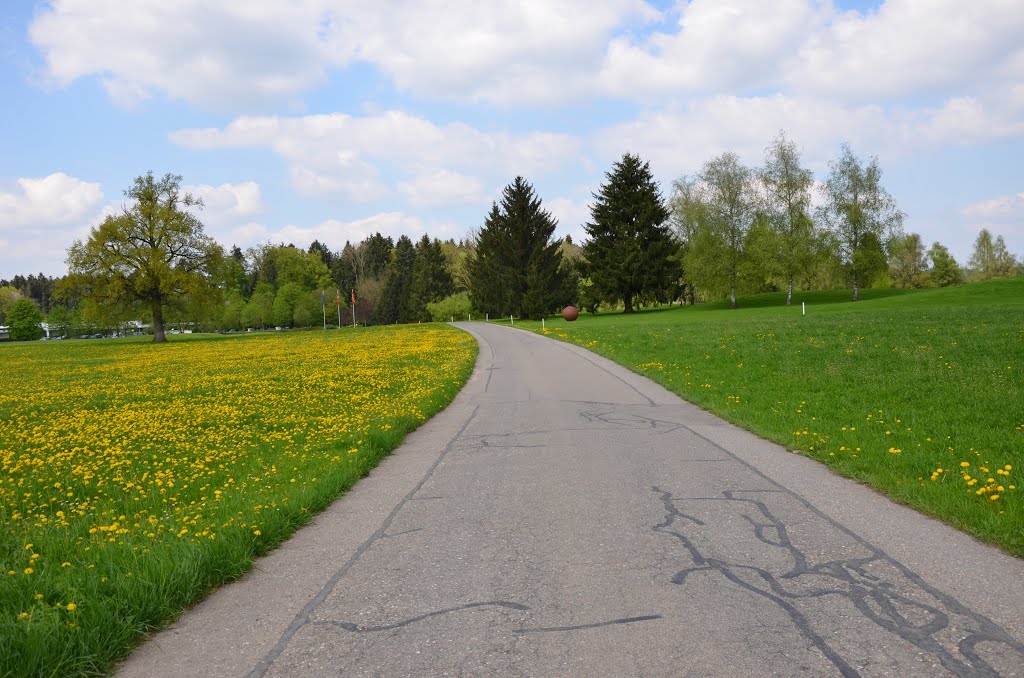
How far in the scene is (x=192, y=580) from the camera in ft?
13.3

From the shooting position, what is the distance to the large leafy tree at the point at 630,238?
5769 cm

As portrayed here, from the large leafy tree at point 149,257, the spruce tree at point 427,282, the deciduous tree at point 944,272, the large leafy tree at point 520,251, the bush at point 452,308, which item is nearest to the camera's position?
the large leafy tree at point 149,257

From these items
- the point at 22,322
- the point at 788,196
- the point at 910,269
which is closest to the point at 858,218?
the point at 788,196

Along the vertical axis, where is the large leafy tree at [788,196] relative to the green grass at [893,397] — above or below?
above

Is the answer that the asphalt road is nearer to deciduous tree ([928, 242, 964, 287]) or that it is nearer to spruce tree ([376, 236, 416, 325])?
spruce tree ([376, 236, 416, 325])

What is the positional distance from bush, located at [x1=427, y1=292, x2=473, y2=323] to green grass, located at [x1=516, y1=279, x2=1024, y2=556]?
56.8m

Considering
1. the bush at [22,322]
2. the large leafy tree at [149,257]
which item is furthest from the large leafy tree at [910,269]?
the bush at [22,322]

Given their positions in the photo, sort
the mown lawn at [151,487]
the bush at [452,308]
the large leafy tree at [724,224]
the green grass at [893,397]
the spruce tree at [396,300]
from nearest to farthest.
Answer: the mown lawn at [151,487] → the green grass at [893,397] → the large leafy tree at [724,224] → the bush at [452,308] → the spruce tree at [396,300]

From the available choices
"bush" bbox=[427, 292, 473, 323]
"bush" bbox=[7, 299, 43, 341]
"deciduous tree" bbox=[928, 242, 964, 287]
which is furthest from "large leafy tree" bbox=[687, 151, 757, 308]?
"bush" bbox=[7, 299, 43, 341]

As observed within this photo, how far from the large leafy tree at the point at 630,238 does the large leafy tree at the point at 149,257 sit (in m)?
34.0

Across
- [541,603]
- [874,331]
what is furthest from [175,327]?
[541,603]

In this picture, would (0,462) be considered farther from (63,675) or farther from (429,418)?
(63,675)

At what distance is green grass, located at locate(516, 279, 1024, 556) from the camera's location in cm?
585

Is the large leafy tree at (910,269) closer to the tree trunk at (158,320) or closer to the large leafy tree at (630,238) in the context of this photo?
the large leafy tree at (630,238)
